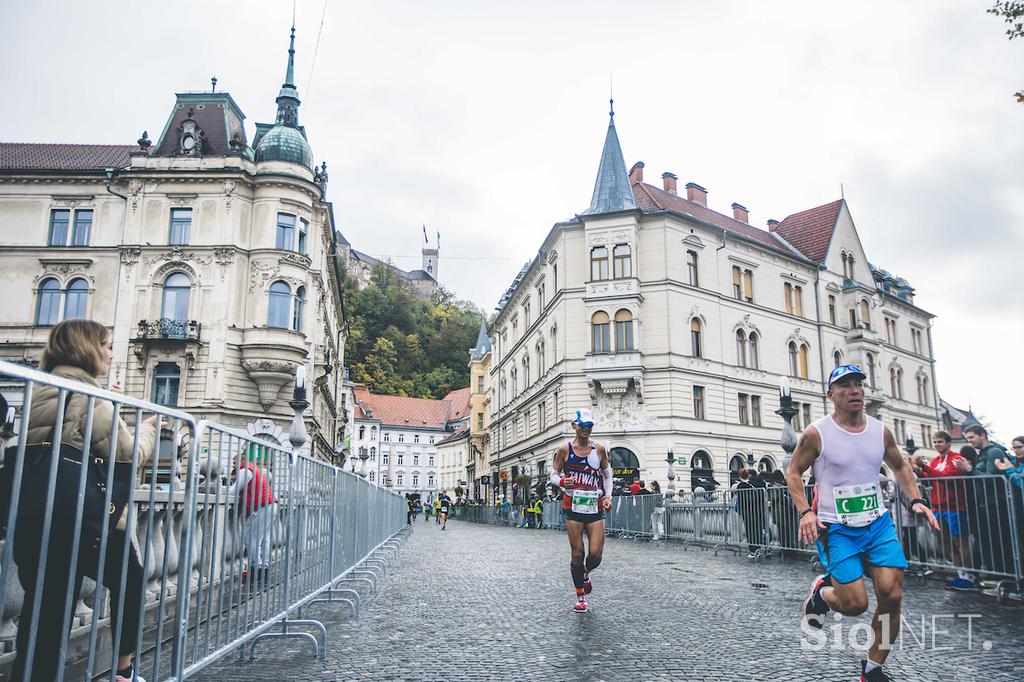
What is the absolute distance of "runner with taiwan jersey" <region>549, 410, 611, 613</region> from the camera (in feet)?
27.0

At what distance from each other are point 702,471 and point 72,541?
37681mm

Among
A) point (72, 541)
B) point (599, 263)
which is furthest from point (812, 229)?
point (72, 541)

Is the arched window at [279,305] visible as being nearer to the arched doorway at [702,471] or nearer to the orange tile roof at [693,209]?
the orange tile roof at [693,209]

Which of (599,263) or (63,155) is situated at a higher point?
(63,155)

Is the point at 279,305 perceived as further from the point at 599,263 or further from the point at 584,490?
the point at 584,490

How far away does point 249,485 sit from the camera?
5254 mm

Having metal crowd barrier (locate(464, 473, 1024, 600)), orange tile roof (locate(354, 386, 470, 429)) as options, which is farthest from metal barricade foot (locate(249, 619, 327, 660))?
orange tile roof (locate(354, 386, 470, 429))

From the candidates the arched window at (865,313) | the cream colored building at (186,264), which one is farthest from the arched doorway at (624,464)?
the arched window at (865,313)

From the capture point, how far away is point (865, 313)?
5134 cm

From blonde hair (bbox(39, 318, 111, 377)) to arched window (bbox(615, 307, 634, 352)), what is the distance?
36404 millimetres

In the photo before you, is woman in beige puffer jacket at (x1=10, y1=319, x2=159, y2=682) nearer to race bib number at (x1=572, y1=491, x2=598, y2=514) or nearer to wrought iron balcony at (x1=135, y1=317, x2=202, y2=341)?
race bib number at (x1=572, y1=491, x2=598, y2=514)

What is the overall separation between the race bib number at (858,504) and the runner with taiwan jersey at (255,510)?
12.6 ft

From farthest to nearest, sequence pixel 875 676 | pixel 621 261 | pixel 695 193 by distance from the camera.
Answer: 1. pixel 695 193
2. pixel 621 261
3. pixel 875 676

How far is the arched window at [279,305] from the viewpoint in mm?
34719
